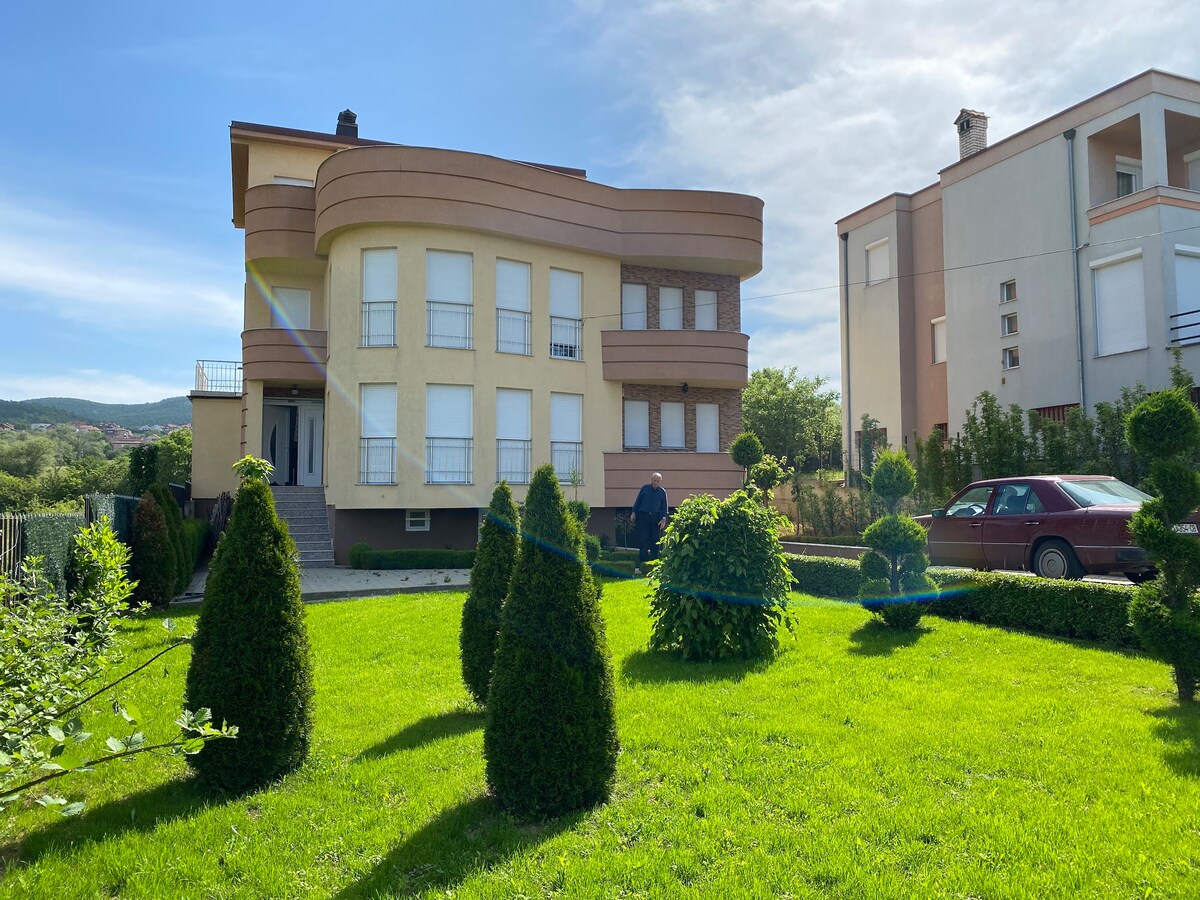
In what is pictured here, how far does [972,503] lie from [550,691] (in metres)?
9.71

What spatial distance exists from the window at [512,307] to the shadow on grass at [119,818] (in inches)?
606

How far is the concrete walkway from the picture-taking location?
44.8 ft

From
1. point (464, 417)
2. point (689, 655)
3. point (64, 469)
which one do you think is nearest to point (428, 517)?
point (464, 417)

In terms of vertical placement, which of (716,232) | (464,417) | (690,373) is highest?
(716,232)

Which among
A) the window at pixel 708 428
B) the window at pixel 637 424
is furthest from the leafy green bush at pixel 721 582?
the window at pixel 708 428

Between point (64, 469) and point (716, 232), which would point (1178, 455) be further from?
point (64, 469)

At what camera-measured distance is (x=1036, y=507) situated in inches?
421

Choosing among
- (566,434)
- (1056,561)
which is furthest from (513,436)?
(1056,561)

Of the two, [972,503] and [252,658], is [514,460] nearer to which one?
[972,503]

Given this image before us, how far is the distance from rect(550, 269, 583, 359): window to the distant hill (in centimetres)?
9313

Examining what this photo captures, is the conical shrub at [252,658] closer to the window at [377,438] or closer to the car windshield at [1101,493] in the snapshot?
the car windshield at [1101,493]

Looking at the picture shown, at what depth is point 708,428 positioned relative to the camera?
72.0 feet

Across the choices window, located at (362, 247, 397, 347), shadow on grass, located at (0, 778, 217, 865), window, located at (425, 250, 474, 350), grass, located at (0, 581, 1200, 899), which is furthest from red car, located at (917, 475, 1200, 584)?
window, located at (362, 247, 397, 347)

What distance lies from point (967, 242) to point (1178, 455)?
21.6 metres
